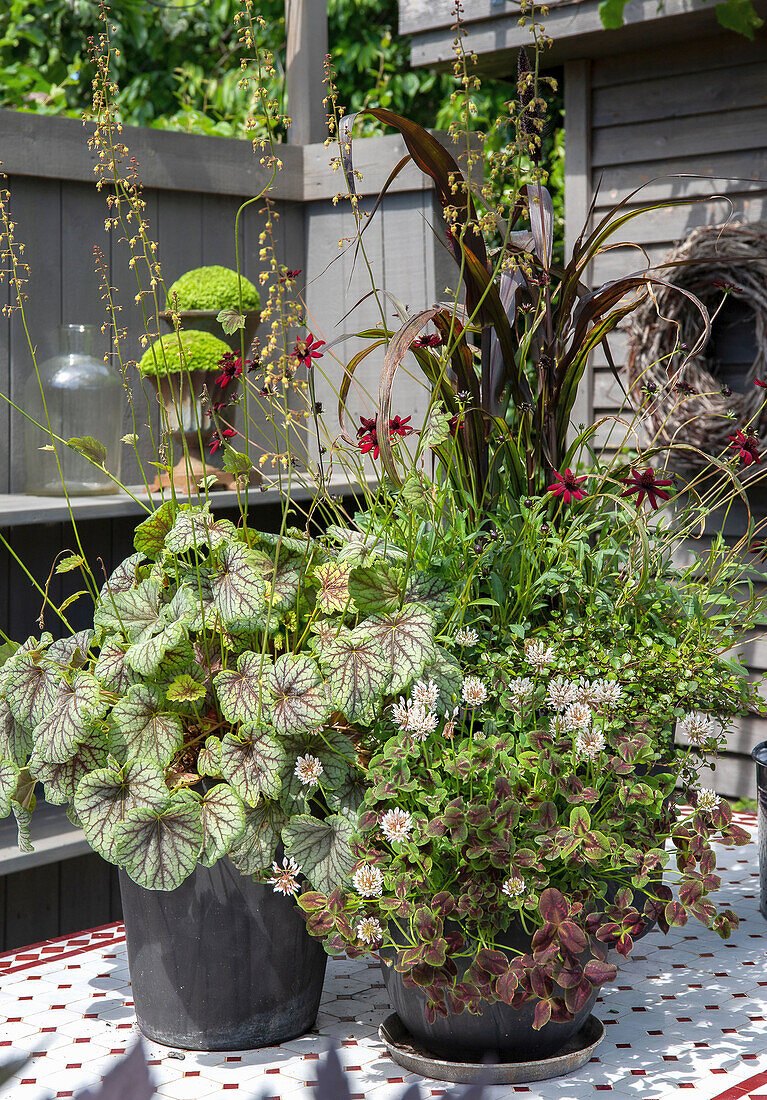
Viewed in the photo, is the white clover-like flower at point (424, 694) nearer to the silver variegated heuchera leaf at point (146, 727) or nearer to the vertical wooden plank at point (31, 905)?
the silver variegated heuchera leaf at point (146, 727)

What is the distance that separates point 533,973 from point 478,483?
75 centimetres

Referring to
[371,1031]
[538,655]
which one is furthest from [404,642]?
[371,1031]

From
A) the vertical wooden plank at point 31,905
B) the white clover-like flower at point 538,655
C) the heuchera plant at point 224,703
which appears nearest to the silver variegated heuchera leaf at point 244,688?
the heuchera plant at point 224,703

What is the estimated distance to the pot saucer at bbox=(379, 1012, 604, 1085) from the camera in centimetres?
133

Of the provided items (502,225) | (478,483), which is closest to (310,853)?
(478,483)

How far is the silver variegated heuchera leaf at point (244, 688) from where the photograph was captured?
135 cm

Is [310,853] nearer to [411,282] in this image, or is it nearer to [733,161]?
[411,282]

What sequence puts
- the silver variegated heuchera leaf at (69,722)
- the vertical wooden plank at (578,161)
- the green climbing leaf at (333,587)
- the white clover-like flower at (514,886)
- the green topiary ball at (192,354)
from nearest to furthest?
1. the white clover-like flower at (514,886)
2. the silver variegated heuchera leaf at (69,722)
3. the green climbing leaf at (333,587)
4. the green topiary ball at (192,354)
5. the vertical wooden plank at (578,161)

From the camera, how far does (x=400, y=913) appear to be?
4.14ft

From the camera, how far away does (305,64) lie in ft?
9.93

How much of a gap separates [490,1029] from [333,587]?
551 millimetres

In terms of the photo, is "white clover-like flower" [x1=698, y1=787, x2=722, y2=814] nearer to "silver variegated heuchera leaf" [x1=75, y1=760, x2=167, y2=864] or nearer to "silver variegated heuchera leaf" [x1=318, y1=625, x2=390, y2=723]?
"silver variegated heuchera leaf" [x1=318, y1=625, x2=390, y2=723]

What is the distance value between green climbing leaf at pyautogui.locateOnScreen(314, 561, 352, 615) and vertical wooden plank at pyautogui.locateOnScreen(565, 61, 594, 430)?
6.30 ft

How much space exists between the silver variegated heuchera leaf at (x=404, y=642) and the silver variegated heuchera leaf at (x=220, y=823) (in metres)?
0.22
